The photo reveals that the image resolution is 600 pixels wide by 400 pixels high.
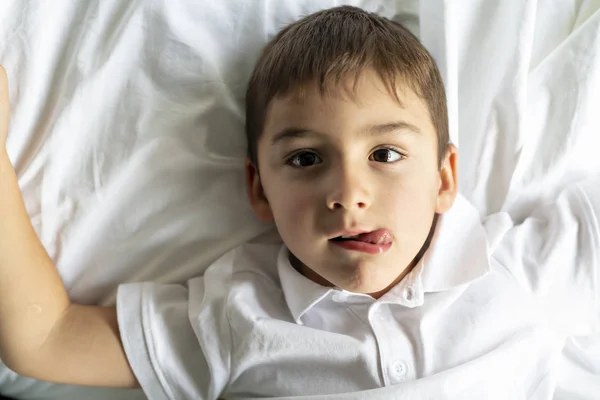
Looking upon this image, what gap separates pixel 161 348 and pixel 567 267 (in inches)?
25.4

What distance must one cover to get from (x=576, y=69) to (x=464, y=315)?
17.6 inches

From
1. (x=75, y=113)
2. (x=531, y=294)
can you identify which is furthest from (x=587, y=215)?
(x=75, y=113)

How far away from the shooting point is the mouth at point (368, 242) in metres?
0.82

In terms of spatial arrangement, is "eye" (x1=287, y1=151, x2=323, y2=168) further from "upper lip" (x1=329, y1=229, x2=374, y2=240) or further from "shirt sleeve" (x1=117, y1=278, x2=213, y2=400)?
"shirt sleeve" (x1=117, y1=278, x2=213, y2=400)

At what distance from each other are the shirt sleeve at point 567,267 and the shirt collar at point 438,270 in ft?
0.25

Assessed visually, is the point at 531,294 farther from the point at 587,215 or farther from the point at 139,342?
the point at 139,342

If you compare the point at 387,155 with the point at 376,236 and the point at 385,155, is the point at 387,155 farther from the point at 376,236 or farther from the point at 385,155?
the point at 376,236

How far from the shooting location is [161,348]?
0.90 m

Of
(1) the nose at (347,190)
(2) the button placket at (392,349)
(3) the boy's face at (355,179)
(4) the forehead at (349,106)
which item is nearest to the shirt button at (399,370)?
(2) the button placket at (392,349)

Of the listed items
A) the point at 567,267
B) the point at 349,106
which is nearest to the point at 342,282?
the point at 349,106

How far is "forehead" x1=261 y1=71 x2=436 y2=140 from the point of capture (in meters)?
0.82

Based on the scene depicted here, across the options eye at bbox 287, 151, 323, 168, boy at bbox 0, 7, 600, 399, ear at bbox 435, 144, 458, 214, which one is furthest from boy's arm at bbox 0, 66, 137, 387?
ear at bbox 435, 144, 458, 214

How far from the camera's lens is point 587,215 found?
3.20 ft

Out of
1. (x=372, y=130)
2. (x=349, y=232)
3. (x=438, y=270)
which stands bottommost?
(x=438, y=270)
